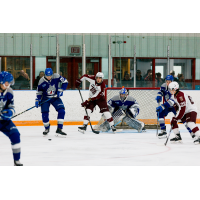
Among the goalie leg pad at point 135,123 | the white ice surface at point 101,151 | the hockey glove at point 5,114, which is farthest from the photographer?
the goalie leg pad at point 135,123

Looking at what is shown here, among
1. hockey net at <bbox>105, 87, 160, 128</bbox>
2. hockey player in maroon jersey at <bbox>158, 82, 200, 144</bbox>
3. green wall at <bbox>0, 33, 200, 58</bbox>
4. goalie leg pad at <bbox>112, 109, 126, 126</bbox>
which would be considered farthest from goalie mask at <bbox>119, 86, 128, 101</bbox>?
green wall at <bbox>0, 33, 200, 58</bbox>

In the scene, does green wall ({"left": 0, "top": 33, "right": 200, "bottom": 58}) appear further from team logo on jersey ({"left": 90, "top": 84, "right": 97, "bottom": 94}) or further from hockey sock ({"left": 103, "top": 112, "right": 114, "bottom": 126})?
hockey sock ({"left": 103, "top": 112, "right": 114, "bottom": 126})

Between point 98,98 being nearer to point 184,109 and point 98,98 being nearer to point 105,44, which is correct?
point 184,109

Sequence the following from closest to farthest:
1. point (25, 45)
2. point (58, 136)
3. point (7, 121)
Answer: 1. point (7, 121)
2. point (58, 136)
3. point (25, 45)

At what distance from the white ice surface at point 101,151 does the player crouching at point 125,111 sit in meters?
0.42

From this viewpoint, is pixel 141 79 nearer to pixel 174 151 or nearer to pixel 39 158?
pixel 174 151

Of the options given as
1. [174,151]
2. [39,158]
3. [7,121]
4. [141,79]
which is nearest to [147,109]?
[141,79]

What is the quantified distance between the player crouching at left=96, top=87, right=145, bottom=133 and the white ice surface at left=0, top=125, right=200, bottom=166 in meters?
0.42

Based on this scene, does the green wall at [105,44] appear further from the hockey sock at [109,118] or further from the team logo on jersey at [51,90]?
the team logo on jersey at [51,90]

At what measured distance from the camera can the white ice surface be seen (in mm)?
3389

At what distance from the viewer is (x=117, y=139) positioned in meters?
5.15

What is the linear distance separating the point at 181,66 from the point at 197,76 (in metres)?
0.47

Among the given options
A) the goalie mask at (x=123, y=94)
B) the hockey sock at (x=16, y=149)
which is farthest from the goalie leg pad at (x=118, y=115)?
the hockey sock at (x=16, y=149)

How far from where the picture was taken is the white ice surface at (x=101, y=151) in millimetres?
3389
